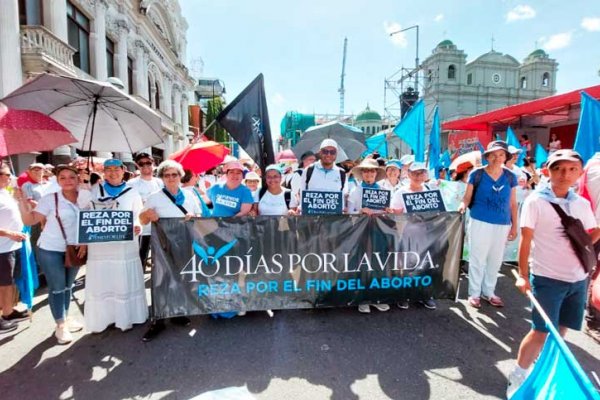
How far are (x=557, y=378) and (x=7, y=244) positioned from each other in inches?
194

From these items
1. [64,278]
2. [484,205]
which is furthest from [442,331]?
[64,278]

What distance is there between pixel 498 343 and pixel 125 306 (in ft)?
13.5

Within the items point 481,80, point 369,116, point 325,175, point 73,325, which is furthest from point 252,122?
point 369,116

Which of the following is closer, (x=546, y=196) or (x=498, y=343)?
(x=546, y=196)

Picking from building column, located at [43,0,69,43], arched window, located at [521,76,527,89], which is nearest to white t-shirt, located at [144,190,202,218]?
building column, located at [43,0,69,43]

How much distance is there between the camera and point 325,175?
464 centimetres

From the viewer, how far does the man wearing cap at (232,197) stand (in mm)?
3994

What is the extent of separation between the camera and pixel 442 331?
3684mm

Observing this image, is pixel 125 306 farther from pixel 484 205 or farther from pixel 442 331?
pixel 484 205

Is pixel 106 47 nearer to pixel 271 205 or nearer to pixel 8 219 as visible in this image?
pixel 8 219

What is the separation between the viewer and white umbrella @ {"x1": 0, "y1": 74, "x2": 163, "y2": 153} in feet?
11.6

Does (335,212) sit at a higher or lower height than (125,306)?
higher

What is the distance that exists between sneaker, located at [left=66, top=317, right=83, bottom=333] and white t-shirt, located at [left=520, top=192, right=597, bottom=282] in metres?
4.67

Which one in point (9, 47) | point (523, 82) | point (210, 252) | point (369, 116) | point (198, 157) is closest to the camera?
point (210, 252)
